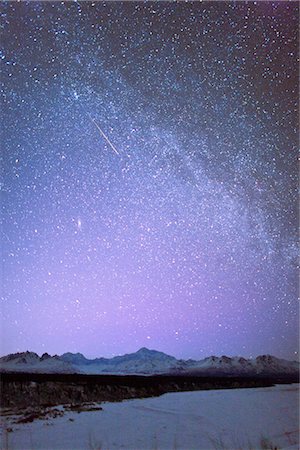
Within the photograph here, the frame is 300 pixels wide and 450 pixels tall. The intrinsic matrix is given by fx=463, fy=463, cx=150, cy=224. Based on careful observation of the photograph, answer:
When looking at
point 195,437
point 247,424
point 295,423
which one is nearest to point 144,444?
point 195,437

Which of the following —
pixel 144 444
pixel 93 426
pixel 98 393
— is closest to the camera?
pixel 144 444

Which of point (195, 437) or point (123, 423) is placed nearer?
point (195, 437)

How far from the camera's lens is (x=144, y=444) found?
895 cm

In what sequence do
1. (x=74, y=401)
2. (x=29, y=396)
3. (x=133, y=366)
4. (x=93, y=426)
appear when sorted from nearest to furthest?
(x=93, y=426)
(x=74, y=401)
(x=29, y=396)
(x=133, y=366)

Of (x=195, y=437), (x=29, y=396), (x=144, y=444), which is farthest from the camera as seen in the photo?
(x=29, y=396)

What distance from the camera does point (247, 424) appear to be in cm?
1163

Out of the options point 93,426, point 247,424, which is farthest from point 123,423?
point 247,424

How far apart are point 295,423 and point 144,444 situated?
4553mm

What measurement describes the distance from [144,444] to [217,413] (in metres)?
6.06

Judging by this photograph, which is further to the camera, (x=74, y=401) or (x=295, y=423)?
(x=74, y=401)

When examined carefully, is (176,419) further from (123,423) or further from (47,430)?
(47,430)

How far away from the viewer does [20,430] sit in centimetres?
998

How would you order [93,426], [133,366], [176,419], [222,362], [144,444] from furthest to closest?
[222,362] < [133,366] < [176,419] < [93,426] < [144,444]

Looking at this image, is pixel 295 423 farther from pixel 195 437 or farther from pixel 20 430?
pixel 20 430
